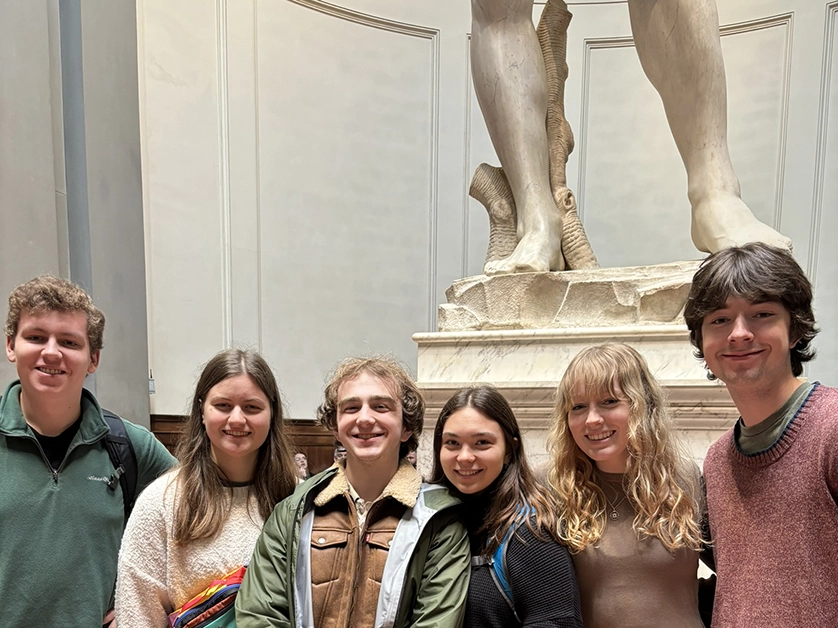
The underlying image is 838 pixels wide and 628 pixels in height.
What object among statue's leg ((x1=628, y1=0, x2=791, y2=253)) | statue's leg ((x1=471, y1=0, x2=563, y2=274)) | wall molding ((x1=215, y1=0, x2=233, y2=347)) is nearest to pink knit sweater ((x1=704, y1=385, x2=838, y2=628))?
statue's leg ((x1=628, y1=0, x2=791, y2=253))

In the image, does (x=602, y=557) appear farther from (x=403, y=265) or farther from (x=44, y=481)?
(x=403, y=265)

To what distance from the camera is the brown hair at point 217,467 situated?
1583mm

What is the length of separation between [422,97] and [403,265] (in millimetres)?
1523

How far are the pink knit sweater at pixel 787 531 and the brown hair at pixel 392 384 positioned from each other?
76 cm

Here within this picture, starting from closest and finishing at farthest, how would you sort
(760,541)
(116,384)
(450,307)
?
(760,541) < (450,307) < (116,384)

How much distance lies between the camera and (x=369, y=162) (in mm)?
5750

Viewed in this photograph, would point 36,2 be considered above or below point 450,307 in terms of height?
above

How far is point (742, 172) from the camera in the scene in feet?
17.9

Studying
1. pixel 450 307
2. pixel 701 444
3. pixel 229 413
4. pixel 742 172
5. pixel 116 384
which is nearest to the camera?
pixel 229 413

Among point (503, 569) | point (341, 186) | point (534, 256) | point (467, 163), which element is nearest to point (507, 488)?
point (503, 569)

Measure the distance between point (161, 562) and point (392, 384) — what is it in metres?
0.68

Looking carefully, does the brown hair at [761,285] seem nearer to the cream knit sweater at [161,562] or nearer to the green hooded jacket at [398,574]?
the green hooded jacket at [398,574]

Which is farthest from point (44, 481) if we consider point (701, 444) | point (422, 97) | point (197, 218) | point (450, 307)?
point (422, 97)

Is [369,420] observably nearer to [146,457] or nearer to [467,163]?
[146,457]
